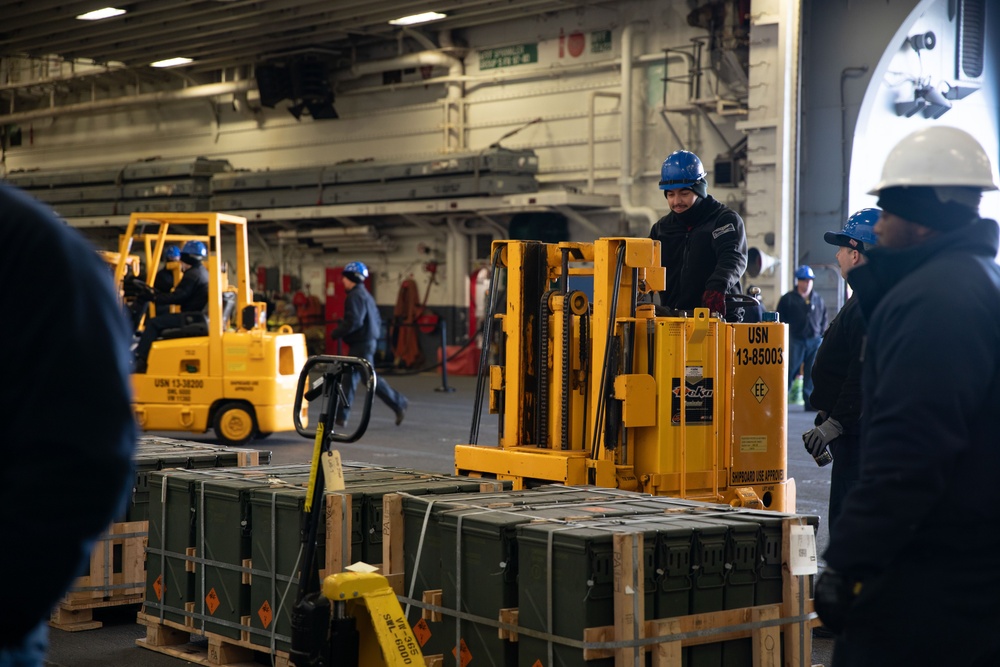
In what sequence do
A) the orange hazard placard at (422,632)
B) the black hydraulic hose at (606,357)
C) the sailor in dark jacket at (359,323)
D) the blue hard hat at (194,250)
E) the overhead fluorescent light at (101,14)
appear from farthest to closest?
the overhead fluorescent light at (101,14) → the sailor in dark jacket at (359,323) → the blue hard hat at (194,250) → the black hydraulic hose at (606,357) → the orange hazard placard at (422,632)

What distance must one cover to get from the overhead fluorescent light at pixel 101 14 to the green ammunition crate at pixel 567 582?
2111 centimetres

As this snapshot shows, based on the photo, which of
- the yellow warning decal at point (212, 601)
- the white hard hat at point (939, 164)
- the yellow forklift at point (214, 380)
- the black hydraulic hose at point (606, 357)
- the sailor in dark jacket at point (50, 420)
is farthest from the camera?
the yellow forklift at point (214, 380)

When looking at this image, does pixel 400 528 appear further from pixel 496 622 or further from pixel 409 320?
pixel 409 320

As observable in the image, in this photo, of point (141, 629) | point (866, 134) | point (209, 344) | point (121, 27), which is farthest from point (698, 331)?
point (121, 27)

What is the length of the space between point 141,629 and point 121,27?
20.6m

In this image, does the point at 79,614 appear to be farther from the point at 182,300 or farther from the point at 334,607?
the point at 182,300

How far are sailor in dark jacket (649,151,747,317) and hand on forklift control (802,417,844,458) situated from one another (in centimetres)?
110

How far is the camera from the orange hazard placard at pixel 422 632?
4.70 m

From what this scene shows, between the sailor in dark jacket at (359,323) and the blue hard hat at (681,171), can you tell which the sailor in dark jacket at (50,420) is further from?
the sailor in dark jacket at (359,323)

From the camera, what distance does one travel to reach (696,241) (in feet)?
23.4

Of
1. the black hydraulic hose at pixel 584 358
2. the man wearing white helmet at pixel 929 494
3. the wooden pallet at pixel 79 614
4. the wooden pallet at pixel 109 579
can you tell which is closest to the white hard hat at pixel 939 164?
the man wearing white helmet at pixel 929 494

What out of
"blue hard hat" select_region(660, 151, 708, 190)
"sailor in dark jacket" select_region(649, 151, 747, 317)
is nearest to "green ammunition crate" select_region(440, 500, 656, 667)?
"sailor in dark jacket" select_region(649, 151, 747, 317)

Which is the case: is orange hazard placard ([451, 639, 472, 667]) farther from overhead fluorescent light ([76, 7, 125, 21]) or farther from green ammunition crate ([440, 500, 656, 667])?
overhead fluorescent light ([76, 7, 125, 21])

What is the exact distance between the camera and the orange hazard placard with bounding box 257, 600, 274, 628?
17.2 feet
